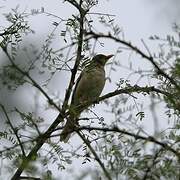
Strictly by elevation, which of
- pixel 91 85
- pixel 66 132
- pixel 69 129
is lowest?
pixel 66 132

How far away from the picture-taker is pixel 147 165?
101 inches

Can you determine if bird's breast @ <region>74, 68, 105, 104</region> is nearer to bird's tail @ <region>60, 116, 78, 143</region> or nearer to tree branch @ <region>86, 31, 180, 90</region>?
bird's tail @ <region>60, 116, 78, 143</region>

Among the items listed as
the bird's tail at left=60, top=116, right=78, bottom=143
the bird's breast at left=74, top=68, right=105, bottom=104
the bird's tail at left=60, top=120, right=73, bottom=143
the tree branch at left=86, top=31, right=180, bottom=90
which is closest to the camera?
the tree branch at left=86, top=31, right=180, bottom=90

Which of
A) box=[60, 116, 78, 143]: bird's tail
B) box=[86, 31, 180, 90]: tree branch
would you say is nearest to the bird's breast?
box=[60, 116, 78, 143]: bird's tail

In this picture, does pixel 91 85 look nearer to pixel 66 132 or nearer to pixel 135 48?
pixel 66 132

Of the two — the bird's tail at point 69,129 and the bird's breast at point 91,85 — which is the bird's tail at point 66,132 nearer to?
the bird's tail at point 69,129

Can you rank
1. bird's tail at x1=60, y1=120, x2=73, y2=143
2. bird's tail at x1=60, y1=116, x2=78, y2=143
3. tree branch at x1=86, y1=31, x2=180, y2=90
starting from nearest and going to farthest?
tree branch at x1=86, y1=31, x2=180, y2=90
bird's tail at x1=60, y1=120, x2=73, y2=143
bird's tail at x1=60, y1=116, x2=78, y2=143

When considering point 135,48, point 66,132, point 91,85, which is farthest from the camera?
point 91,85

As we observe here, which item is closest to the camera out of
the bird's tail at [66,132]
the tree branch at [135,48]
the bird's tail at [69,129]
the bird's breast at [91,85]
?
the tree branch at [135,48]

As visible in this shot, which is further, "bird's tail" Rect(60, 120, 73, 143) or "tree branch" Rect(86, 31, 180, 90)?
Answer: "bird's tail" Rect(60, 120, 73, 143)

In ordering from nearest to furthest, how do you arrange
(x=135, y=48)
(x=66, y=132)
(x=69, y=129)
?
1. (x=135, y=48)
2. (x=66, y=132)
3. (x=69, y=129)

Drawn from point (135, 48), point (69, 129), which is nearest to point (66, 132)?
point (69, 129)

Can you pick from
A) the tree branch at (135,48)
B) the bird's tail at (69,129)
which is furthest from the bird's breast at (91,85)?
the tree branch at (135,48)

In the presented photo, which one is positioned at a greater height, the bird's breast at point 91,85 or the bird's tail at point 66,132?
the bird's breast at point 91,85
